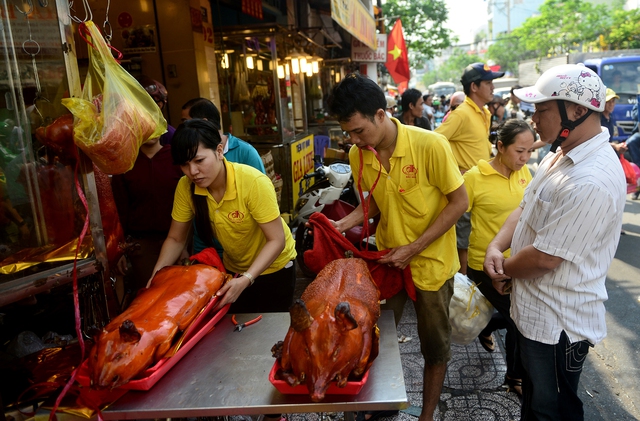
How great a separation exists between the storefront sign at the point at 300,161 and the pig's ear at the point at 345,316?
18.3 feet

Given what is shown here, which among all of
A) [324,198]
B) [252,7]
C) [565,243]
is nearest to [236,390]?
[565,243]

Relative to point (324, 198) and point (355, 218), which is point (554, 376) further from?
point (324, 198)

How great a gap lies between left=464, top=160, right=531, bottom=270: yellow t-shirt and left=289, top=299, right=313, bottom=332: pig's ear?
6.74 ft

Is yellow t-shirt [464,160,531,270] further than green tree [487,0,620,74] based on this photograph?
No

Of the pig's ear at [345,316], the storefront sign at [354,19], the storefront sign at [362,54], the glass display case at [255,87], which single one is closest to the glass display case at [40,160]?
the pig's ear at [345,316]

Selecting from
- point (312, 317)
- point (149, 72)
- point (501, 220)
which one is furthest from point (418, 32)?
point (312, 317)

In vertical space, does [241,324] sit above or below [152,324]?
below

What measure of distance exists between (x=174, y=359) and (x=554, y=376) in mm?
1776

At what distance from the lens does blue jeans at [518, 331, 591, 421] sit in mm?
2082

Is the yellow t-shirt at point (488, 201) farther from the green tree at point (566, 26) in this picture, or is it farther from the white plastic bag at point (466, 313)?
the green tree at point (566, 26)

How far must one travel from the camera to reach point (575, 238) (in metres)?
1.89

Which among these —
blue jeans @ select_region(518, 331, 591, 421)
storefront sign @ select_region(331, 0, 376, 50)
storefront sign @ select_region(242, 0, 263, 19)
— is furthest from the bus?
blue jeans @ select_region(518, 331, 591, 421)

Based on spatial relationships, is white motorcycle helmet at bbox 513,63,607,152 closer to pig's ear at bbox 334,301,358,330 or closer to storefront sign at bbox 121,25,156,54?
pig's ear at bbox 334,301,358,330

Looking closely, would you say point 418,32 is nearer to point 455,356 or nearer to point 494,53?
point 455,356
